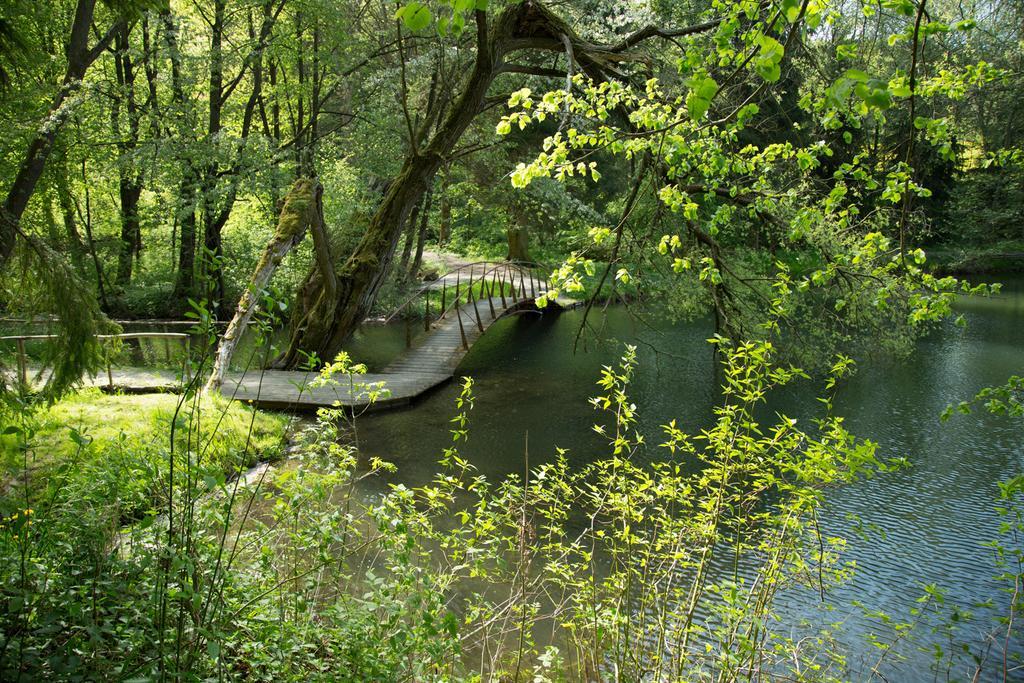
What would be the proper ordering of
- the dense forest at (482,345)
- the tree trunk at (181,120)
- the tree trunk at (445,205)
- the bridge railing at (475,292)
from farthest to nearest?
the bridge railing at (475,292) < the tree trunk at (445,205) < the tree trunk at (181,120) < the dense forest at (482,345)

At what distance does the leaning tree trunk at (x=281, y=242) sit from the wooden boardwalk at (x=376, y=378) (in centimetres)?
47

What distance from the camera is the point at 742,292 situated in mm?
8086

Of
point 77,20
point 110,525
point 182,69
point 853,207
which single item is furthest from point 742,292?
point 182,69

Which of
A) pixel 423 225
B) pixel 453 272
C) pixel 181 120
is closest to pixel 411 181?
pixel 181 120

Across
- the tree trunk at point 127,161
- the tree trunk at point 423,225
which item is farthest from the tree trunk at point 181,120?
the tree trunk at point 423,225

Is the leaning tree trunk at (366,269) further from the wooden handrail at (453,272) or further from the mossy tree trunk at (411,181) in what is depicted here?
the wooden handrail at (453,272)

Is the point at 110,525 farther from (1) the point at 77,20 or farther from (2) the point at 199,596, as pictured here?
(1) the point at 77,20

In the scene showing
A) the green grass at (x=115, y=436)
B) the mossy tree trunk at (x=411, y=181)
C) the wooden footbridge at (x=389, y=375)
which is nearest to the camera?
the green grass at (x=115, y=436)

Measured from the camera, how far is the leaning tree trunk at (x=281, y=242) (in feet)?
29.6

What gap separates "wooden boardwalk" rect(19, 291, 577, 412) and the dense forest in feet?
0.28

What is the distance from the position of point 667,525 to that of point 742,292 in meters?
5.21

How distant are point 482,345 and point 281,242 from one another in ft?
24.2

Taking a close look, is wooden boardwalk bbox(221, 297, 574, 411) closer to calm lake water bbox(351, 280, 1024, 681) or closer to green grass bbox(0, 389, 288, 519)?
calm lake water bbox(351, 280, 1024, 681)

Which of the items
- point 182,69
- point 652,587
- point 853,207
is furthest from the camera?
point 182,69
